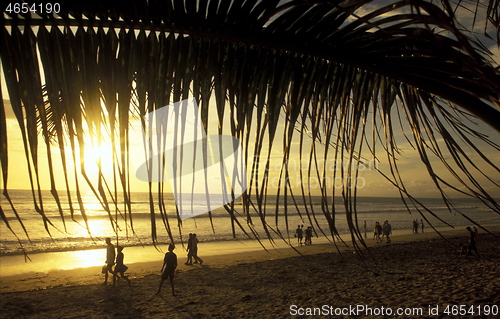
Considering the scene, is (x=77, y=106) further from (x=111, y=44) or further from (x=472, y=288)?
(x=472, y=288)

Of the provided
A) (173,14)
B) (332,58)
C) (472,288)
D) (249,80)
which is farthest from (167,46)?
(472,288)

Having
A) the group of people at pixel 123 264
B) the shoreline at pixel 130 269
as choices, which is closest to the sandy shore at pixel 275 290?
the shoreline at pixel 130 269

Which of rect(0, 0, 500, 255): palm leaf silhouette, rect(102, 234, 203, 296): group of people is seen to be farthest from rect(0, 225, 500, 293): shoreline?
rect(0, 0, 500, 255): palm leaf silhouette

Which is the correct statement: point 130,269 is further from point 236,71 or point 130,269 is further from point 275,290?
point 236,71

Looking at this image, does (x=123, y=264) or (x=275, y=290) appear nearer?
(x=275, y=290)

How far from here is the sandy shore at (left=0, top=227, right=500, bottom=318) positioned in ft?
27.0

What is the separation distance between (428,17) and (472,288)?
1047 cm

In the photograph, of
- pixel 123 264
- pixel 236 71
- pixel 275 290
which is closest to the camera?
pixel 236 71

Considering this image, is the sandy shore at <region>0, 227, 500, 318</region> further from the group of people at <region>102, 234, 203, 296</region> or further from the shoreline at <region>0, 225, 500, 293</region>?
the group of people at <region>102, 234, 203, 296</region>

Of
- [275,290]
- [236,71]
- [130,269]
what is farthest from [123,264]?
[236,71]

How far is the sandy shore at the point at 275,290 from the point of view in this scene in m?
8.22

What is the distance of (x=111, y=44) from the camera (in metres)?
0.98

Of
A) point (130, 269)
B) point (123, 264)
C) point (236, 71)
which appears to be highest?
point (236, 71)

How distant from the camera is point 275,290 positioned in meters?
10.3
